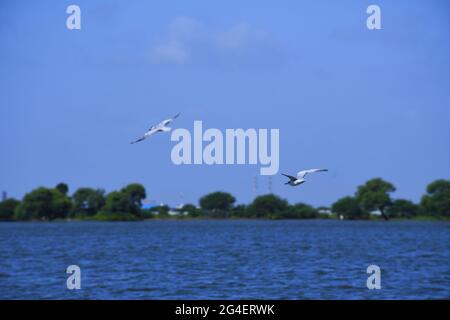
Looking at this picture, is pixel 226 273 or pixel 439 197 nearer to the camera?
pixel 226 273

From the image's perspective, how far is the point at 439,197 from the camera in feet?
454

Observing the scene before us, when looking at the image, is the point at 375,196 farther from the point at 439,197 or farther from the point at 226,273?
the point at 226,273

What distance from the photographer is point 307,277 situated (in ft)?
124

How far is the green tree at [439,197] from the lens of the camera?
137000mm

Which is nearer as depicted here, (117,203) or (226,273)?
(226,273)

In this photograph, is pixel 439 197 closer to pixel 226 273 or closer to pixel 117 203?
pixel 117 203

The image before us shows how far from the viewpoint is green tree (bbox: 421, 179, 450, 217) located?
449 ft

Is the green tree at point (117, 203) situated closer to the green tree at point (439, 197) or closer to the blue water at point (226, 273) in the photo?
the green tree at point (439, 197)

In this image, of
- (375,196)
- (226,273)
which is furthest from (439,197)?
(226,273)

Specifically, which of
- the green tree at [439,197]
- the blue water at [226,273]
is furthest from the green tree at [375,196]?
the blue water at [226,273]

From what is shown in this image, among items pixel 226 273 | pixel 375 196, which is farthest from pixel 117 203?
pixel 226 273

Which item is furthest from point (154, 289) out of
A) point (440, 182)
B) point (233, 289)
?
point (440, 182)
